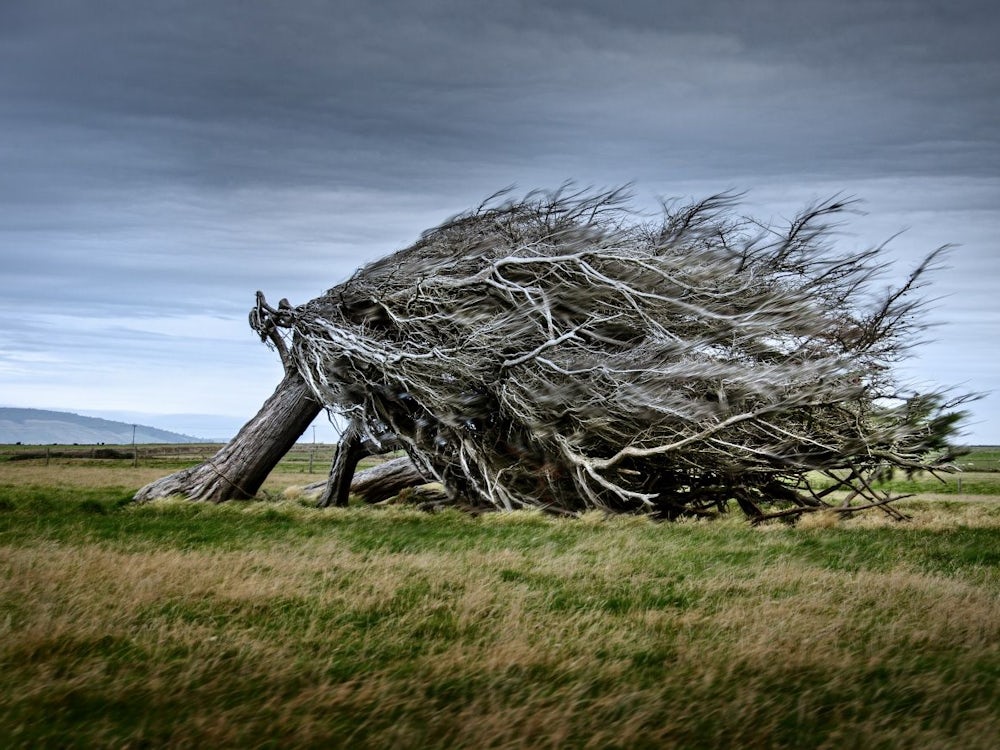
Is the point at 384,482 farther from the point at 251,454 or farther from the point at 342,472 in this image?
the point at 251,454

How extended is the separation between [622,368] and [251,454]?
6.86 metres

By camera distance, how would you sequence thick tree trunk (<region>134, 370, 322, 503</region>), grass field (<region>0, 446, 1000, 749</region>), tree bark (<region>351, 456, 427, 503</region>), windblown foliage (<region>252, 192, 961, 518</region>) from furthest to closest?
tree bark (<region>351, 456, 427, 503</region>) → thick tree trunk (<region>134, 370, 322, 503</region>) → windblown foliage (<region>252, 192, 961, 518</region>) → grass field (<region>0, 446, 1000, 749</region>)

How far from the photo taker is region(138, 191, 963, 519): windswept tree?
12531 millimetres

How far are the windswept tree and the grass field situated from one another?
3.07 metres

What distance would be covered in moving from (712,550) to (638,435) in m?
3.19

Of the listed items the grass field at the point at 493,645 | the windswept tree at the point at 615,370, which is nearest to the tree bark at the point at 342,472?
the windswept tree at the point at 615,370

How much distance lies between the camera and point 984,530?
12047mm

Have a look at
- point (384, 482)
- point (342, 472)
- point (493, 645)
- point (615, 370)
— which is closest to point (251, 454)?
point (342, 472)

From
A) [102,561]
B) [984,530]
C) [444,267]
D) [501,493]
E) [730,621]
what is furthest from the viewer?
[444,267]

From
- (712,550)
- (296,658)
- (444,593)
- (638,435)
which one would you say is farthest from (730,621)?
(638,435)

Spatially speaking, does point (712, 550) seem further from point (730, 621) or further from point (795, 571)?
point (730, 621)

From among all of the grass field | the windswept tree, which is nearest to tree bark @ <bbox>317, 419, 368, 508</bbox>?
the windswept tree

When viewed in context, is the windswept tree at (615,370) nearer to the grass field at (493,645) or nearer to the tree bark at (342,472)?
the tree bark at (342,472)

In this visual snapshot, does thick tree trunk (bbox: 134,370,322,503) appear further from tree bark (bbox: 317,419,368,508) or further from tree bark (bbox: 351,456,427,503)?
tree bark (bbox: 351,456,427,503)
